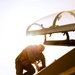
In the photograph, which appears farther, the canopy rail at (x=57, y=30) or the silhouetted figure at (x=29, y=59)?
the silhouetted figure at (x=29, y=59)

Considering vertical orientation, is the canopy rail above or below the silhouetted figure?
above

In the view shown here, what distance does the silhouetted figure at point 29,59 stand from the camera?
4.33 meters

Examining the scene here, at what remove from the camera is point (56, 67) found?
2.25 meters

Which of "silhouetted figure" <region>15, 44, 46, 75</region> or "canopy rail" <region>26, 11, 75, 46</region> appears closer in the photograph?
"canopy rail" <region>26, 11, 75, 46</region>

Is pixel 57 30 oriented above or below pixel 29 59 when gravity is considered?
above

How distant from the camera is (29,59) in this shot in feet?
14.7

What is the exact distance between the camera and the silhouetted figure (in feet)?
14.2

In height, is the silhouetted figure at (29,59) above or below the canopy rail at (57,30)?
below

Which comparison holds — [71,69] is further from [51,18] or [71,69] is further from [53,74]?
[51,18]

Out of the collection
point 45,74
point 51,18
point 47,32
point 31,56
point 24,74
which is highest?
point 51,18

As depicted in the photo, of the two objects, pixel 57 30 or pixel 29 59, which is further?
pixel 29 59

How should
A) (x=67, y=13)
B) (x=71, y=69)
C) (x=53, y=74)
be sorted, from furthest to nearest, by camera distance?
(x=67, y=13) < (x=53, y=74) < (x=71, y=69)

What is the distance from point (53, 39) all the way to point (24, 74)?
1.65 m

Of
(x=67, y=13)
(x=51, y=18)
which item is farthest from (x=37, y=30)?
(x=67, y=13)
